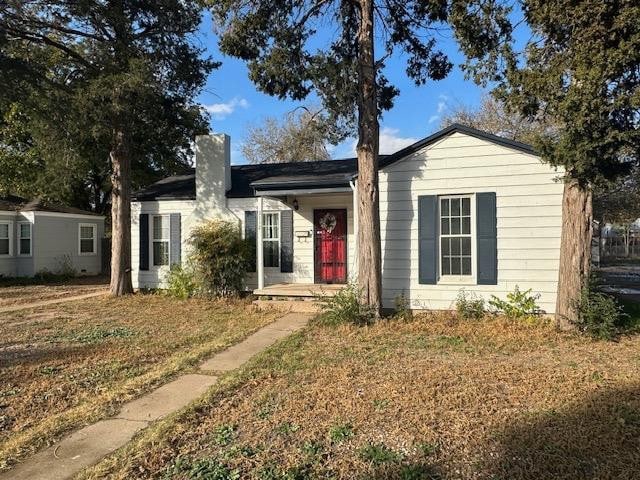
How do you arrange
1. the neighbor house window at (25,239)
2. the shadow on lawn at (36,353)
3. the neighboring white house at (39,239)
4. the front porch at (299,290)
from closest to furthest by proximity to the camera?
1. the shadow on lawn at (36,353)
2. the front porch at (299,290)
3. the neighboring white house at (39,239)
4. the neighbor house window at (25,239)

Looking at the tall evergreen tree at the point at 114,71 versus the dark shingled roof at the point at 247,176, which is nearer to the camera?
the tall evergreen tree at the point at 114,71

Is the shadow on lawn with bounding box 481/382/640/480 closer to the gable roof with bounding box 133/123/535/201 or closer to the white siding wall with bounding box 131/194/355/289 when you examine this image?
the gable roof with bounding box 133/123/535/201

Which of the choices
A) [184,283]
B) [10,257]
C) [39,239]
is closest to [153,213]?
[184,283]

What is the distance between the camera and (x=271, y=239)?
12906 mm

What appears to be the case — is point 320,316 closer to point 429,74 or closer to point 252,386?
point 252,386

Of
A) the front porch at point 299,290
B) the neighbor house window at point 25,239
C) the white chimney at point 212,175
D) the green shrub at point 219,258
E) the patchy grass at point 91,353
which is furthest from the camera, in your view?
the neighbor house window at point 25,239

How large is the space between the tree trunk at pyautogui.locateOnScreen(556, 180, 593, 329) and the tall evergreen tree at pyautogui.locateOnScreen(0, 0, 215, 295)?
8.96m

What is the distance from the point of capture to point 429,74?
425 inches

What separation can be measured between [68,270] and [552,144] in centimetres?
1889

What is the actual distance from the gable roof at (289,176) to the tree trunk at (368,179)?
28.3 inches

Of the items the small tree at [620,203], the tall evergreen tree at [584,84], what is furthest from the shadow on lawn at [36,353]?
the small tree at [620,203]

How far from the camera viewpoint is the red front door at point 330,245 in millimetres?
12289

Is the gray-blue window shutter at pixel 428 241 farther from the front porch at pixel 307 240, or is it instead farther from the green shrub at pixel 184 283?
the green shrub at pixel 184 283

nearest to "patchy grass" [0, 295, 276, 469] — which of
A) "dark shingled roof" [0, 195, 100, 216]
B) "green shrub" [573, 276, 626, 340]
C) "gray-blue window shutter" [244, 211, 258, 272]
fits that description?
"gray-blue window shutter" [244, 211, 258, 272]
